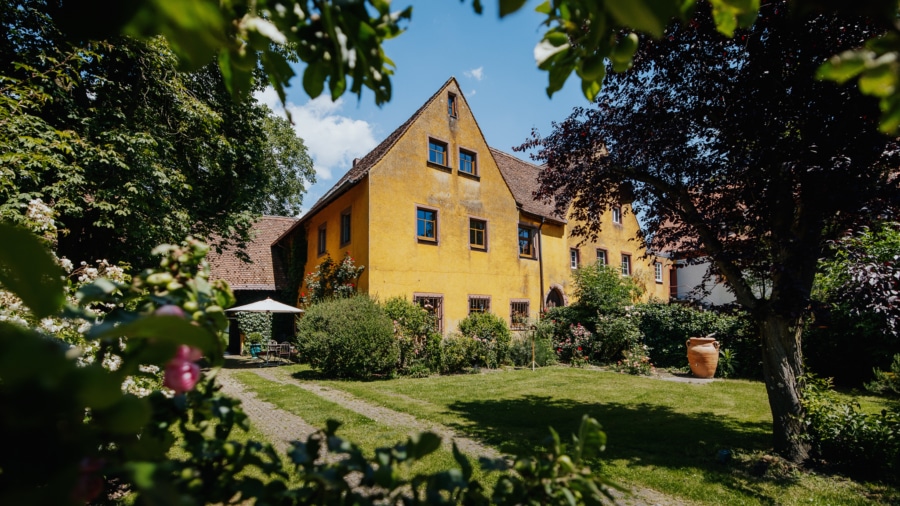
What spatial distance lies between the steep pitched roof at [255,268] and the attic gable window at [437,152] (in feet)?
30.1

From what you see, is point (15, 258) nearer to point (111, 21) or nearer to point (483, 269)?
point (111, 21)

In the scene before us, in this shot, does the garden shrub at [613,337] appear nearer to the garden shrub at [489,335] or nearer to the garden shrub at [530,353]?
the garden shrub at [530,353]

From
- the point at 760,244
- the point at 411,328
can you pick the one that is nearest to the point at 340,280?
the point at 411,328

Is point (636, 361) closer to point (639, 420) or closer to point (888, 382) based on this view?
point (888, 382)

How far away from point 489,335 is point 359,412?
786 centimetres

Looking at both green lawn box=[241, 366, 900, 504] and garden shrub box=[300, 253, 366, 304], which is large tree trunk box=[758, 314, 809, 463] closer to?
green lawn box=[241, 366, 900, 504]

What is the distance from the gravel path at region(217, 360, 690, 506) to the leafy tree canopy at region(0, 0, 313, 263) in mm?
4440

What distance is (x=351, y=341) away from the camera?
11.7 m

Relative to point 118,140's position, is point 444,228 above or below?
below

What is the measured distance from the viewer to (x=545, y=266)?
1895cm

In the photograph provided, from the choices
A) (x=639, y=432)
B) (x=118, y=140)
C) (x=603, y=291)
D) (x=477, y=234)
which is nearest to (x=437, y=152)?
(x=477, y=234)

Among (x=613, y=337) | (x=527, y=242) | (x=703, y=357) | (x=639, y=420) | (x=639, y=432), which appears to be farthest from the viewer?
(x=527, y=242)

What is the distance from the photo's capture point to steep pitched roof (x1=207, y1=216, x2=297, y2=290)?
2061cm

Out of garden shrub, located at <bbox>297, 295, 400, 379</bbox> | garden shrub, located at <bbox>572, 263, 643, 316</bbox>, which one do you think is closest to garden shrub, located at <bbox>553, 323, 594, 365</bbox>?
garden shrub, located at <bbox>572, 263, 643, 316</bbox>
